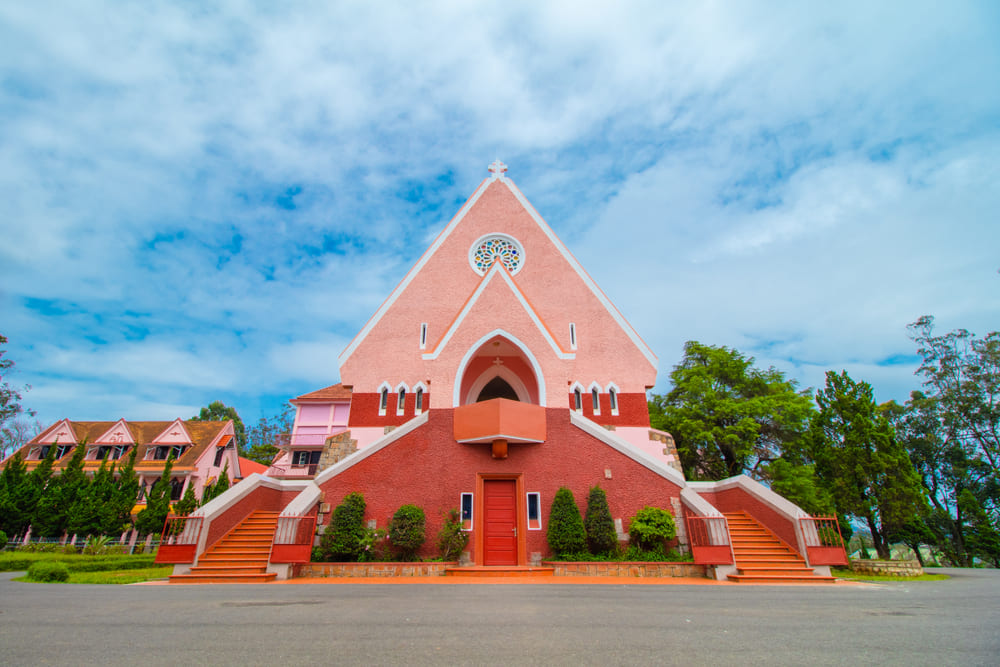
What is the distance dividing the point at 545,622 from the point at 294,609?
3348 millimetres

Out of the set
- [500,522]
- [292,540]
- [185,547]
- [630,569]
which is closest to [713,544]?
[630,569]

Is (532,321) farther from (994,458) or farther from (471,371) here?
(994,458)

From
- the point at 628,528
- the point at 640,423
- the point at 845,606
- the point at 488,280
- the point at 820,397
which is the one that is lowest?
the point at 845,606

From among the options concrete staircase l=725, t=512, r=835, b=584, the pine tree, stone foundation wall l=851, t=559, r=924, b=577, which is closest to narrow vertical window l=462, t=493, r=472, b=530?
concrete staircase l=725, t=512, r=835, b=584

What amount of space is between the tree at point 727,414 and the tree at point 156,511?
2563cm

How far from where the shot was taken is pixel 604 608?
6.54 meters

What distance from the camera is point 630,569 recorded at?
12.3m

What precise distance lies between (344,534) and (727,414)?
1853 centimetres

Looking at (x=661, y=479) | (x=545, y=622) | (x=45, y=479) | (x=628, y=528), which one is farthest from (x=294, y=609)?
(x=45, y=479)

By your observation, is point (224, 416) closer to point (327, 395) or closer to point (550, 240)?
point (327, 395)

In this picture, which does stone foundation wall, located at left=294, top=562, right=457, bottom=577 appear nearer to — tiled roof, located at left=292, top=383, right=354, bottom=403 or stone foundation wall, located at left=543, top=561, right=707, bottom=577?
stone foundation wall, located at left=543, top=561, right=707, bottom=577

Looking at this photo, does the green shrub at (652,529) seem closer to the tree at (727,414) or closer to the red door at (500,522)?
the red door at (500,522)

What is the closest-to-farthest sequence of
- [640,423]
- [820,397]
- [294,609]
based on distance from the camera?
[294,609] → [640,423] → [820,397]

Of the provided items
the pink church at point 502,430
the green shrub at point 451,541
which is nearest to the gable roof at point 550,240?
the pink church at point 502,430
